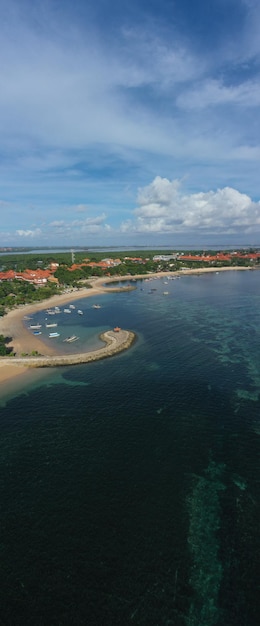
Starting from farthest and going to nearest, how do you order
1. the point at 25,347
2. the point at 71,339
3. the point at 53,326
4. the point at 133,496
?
the point at 53,326
the point at 71,339
the point at 25,347
the point at 133,496

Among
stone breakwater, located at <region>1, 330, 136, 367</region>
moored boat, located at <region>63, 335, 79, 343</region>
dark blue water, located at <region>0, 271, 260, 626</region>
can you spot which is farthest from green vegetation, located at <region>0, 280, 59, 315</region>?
dark blue water, located at <region>0, 271, 260, 626</region>

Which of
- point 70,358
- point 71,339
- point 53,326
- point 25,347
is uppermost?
point 53,326

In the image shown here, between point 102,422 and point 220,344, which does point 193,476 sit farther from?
point 220,344

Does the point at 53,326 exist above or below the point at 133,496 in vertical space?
above

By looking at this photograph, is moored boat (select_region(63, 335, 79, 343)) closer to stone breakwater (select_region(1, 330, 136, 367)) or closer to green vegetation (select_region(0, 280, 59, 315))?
stone breakwater (select_region(1, 330, 136, 367))

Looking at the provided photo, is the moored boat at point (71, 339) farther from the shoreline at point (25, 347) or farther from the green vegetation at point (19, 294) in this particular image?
the green vegetation at point (19, 294)

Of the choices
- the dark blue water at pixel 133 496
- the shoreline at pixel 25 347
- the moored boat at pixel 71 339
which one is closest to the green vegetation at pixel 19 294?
the shoreline at pixel 25 347

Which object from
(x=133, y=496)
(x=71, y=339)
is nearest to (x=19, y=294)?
(x=71, y=339)

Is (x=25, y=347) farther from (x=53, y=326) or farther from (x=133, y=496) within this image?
(x=133, y=496)
